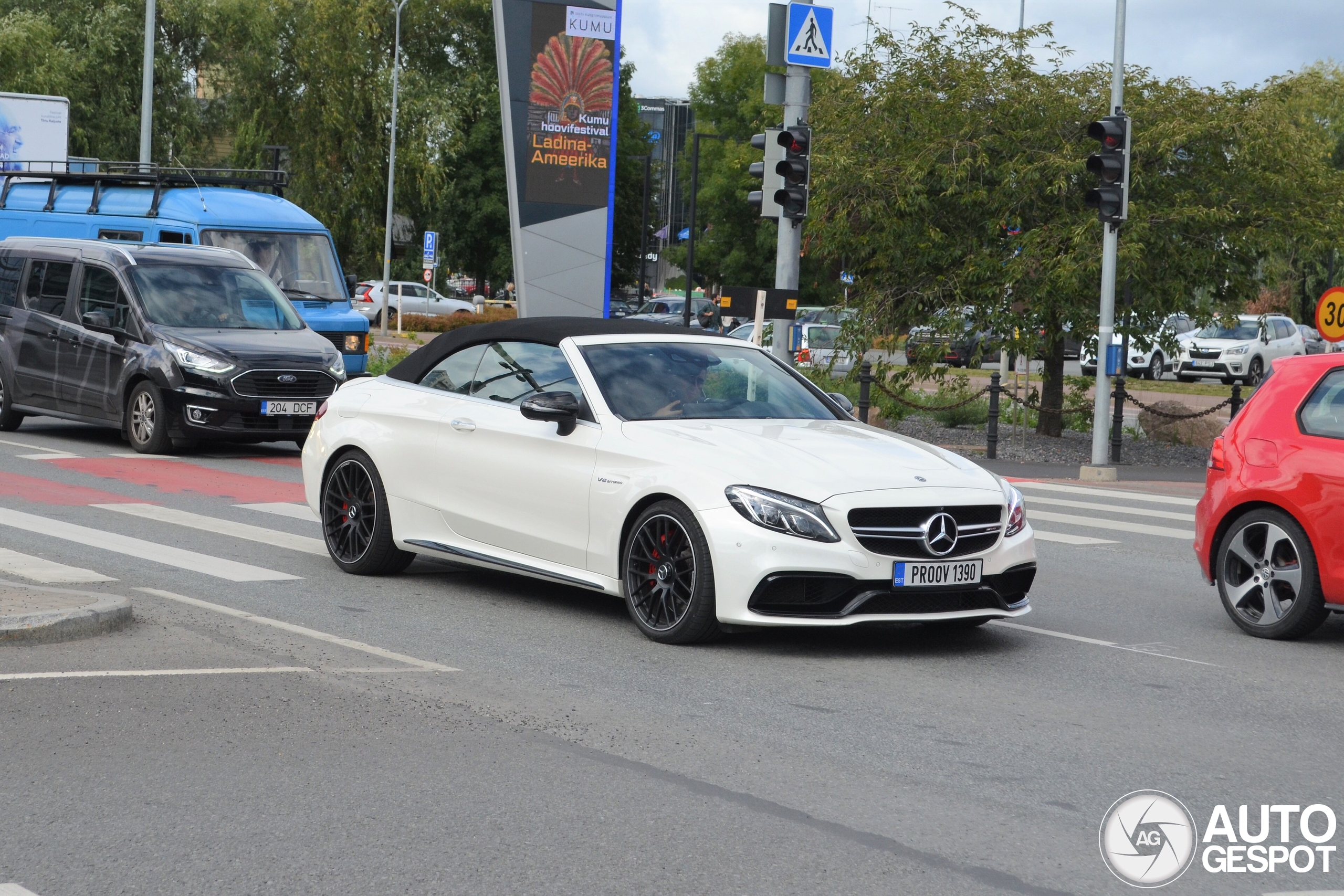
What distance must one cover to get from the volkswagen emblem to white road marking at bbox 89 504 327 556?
452 cm

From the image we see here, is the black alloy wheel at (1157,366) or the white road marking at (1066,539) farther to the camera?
the black alloy wheel at (1157,366)

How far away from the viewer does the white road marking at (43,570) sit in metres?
8.78

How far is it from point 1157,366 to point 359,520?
39196 millimetres

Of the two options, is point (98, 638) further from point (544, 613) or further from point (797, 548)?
point (797, 548)

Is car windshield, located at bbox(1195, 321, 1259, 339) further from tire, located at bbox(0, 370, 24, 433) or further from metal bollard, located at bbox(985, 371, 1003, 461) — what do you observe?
tire, located at bbox(0, 370, 24, 433)

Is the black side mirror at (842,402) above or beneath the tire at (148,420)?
above

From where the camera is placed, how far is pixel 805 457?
25.8 ft

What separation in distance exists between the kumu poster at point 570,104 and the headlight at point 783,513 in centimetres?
2234

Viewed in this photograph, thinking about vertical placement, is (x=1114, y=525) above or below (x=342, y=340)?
below

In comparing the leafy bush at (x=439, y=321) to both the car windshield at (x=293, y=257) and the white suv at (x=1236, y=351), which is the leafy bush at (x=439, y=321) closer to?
the white suv at (x=1236, y=351)

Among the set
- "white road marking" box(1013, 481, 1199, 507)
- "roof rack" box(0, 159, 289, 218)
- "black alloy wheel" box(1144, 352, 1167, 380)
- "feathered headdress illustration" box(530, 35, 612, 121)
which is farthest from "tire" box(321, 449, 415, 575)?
"black alloy wheel" box(1144, 352, 1167, 380)

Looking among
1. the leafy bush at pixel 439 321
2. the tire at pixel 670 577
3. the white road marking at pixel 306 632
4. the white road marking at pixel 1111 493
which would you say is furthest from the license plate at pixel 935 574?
the leafy bush at pixel 439 321

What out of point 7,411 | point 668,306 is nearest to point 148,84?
point 7,411

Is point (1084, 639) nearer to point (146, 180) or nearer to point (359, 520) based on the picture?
point (359, 520)
